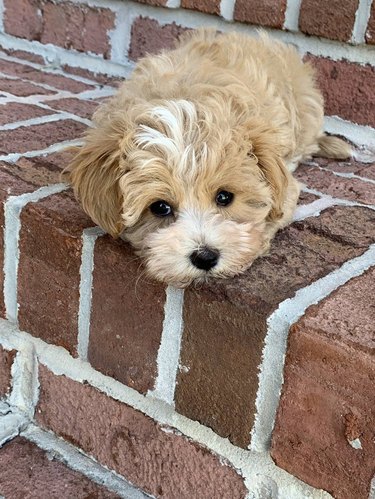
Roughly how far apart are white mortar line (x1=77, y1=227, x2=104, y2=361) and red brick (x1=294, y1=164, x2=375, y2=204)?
54 cm

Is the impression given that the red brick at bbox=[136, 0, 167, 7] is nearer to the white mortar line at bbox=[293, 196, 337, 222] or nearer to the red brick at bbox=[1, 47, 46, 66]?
the red brick at bbox=[1, 47, 46, 66]

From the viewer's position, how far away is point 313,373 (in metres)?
0.97

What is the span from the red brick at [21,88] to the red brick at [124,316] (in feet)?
3.15

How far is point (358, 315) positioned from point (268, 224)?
317mm

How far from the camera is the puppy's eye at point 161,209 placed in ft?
4.04

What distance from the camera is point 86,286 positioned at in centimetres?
123

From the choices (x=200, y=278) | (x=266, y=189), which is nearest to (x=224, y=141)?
(x=266, y=189)

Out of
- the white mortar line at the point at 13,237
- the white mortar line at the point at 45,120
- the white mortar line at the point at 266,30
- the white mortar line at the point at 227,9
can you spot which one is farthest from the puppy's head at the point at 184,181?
the white mortar line at the point at 227,9

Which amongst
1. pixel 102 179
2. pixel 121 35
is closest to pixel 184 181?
pixel 102 179

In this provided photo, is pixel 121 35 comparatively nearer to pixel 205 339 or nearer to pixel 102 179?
pixel 102 179

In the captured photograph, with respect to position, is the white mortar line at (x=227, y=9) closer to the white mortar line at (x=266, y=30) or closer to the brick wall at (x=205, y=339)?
the white mortar line at (x=266, y=30)

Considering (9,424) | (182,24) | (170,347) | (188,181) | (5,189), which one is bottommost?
(9,424)

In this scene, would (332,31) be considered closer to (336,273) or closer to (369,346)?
(336,273)

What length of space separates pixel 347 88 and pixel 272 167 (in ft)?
2.11
